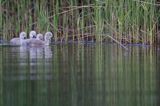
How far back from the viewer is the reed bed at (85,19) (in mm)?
14180

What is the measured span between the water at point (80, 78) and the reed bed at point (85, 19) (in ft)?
4.68

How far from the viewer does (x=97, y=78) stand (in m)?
8.51

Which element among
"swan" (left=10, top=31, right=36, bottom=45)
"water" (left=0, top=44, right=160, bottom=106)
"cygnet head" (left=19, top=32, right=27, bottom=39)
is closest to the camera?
"water" (left=0, top=44, right=160, bottom=106)

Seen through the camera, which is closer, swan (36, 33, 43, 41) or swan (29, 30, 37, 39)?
swan (36, 33, 43, 41)

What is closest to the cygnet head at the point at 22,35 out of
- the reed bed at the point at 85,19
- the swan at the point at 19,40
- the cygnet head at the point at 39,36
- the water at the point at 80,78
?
the swan at the point at 19,40

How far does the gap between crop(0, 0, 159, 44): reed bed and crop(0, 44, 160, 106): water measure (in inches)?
56.2

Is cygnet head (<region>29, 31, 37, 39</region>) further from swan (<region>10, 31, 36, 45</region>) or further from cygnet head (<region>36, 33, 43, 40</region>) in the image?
cygnet head (<region>36, 33, 43, 40</region>)

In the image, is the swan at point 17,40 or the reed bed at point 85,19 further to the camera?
the swan at point 17,40

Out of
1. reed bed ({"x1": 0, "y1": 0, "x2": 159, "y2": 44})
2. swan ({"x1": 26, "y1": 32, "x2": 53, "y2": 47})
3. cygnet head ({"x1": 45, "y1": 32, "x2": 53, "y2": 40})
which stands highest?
reed bed ({"x1": 0, "y1": 0, "x2": 159, "y2": 44})

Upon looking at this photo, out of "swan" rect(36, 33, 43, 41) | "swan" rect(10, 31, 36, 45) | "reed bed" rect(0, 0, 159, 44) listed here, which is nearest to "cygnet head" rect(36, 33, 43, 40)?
"swan" rect(36, 33, 43, 41)

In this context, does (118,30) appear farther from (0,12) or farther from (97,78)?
(97,78)

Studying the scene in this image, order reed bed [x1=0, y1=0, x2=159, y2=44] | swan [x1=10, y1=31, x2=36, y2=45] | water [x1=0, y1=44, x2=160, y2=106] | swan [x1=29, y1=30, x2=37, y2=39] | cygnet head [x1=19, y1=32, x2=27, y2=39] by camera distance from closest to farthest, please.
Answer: water [x1=0, y1=44, x2=160, y2=106] → reed bed [x1=0, y1=0, x2=159, y2=44] → swan [x1=10, y1=31, x2=36, y2=45] → cygnet head [x1=19, y1=32, x2=27, y2=39] → swan [x1=29, y1=30, x2=37, y2=39]

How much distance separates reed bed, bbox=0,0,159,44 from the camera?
14180 millimetres

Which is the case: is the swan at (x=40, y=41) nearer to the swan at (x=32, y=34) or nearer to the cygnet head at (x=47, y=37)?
the cygnet head at (x=47, y=37)
